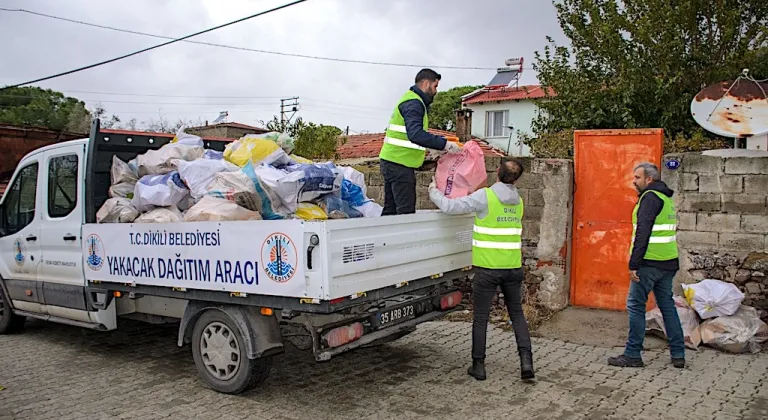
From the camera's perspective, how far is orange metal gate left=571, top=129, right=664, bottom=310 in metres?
7.04

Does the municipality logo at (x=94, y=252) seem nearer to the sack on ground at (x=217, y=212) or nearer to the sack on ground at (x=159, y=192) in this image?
the sack on ground at (x=159, y=192)

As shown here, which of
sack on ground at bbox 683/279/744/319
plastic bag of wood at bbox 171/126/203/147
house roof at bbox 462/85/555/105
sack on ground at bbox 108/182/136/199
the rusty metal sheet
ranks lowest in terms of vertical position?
sack on ground at bbox 683/279/744/319

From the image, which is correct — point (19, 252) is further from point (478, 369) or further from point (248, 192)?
point (478, 369)

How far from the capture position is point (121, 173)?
5988mm

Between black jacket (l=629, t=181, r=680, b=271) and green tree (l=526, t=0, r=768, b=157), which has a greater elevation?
green tree (l=526, t=0, r=768, b=157)

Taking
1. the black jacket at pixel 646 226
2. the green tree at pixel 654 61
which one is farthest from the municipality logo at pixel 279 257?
the green tree at pixel 654 61

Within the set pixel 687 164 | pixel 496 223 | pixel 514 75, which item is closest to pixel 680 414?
pixel 496 223

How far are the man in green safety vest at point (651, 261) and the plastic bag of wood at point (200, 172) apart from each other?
3588 millimetres

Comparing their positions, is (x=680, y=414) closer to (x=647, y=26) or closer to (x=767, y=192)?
(x=767, y=192)

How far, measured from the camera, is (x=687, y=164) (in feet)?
21.8

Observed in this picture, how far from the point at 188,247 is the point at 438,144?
2.23 meters

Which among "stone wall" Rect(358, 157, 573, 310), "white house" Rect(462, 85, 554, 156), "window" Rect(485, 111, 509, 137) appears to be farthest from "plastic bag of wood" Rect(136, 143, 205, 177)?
"window" Rect(485, 111, 509, 137)

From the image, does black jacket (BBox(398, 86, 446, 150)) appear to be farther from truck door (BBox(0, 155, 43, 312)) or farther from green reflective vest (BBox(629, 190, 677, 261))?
truck door (BBox(0, 155, 43, 312))

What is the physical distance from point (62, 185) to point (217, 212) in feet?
7.71
